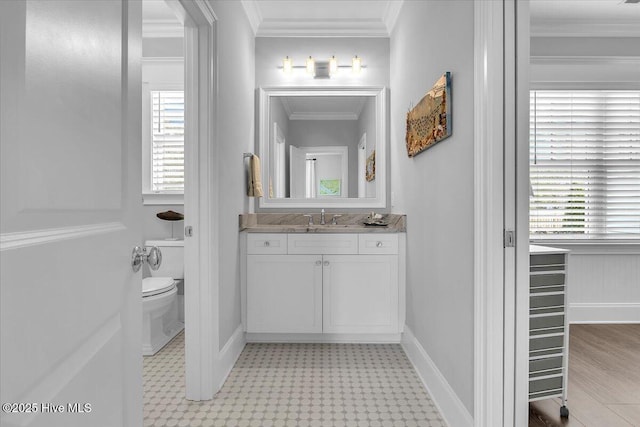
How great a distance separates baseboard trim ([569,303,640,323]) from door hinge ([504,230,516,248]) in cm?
253

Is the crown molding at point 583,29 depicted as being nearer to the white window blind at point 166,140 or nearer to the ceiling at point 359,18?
the ceiling at point 359,18

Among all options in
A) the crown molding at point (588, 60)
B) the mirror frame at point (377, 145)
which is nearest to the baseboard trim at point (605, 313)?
the mirror frame at point (377, 145)

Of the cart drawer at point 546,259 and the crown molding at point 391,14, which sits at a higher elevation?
the crown molding at point 391,14

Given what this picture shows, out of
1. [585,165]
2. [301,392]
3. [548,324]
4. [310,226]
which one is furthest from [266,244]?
[585,165]

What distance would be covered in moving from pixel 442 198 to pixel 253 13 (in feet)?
7.13

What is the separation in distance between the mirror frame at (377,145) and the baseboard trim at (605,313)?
1.96 m

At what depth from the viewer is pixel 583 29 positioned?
118 inches

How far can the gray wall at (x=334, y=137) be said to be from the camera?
3.26 meters

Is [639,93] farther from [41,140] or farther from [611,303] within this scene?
[41,140]

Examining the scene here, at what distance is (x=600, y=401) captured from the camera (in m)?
1.90

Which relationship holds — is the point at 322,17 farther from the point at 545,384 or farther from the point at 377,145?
the point at 545,384

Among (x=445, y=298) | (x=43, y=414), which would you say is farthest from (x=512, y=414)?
(x=43, y=414)

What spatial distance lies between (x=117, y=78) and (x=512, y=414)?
168cm

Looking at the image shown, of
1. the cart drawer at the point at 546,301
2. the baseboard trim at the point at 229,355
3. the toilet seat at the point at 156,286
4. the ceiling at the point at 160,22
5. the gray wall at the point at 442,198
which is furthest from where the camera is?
the ceiling at the point at 160,22
